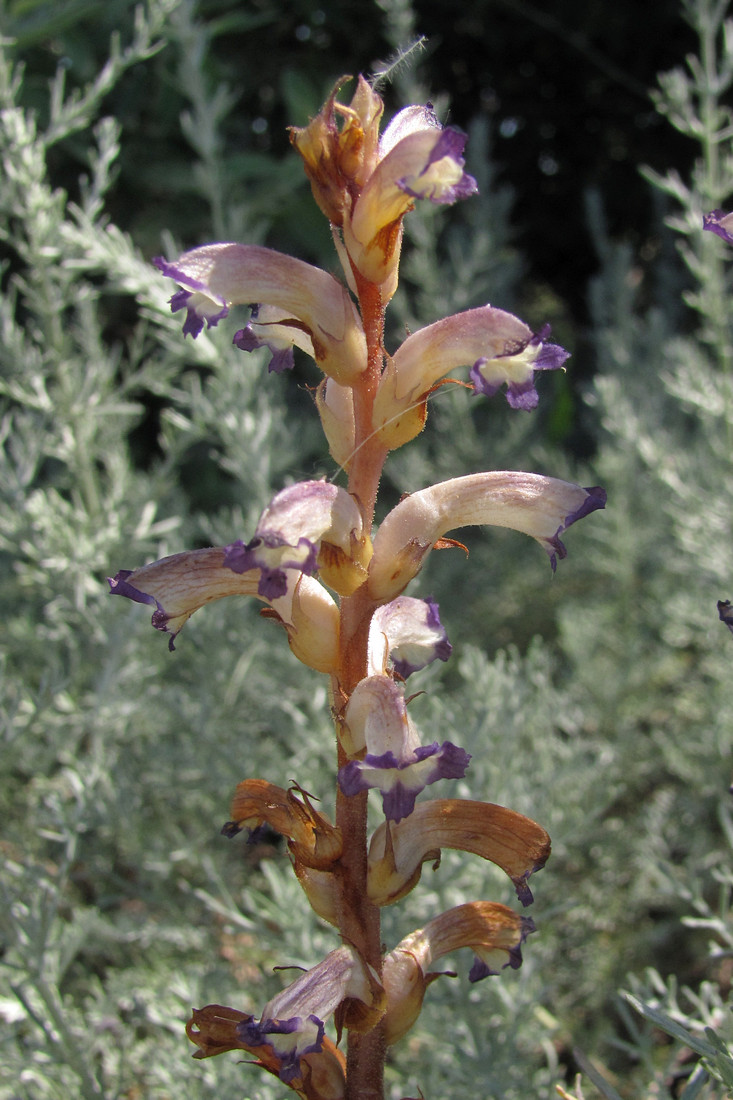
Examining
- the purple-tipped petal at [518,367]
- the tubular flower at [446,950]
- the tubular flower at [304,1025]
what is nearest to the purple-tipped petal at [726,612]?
the purple-tipped petal at [518,367]

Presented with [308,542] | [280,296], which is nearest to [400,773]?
[308,542]

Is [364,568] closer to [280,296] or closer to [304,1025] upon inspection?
[280,296]

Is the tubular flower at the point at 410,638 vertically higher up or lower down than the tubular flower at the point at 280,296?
lower down

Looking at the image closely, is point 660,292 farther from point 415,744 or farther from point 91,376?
point 415,744

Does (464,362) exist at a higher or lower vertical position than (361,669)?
higher

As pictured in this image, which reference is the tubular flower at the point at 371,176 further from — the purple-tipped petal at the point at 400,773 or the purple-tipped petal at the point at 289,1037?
the purple-tipped petal at the point at 289,1037

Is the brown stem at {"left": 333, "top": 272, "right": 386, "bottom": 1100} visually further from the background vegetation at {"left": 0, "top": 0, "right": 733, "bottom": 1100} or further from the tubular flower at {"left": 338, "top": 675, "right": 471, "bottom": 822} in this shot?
the background vegetation at {"left": 0, "top": 0, "right": 733, "bottom": 1100}
